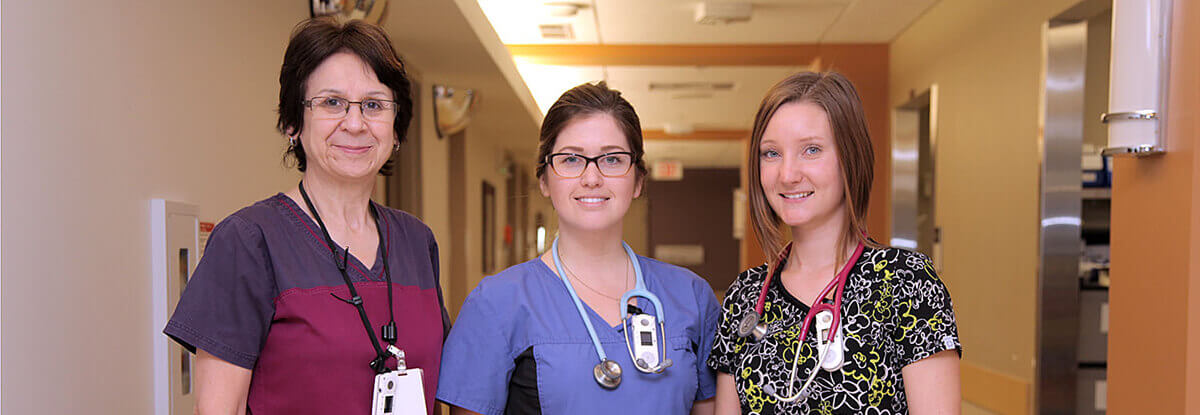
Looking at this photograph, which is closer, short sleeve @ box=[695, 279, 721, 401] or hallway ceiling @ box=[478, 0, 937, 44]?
short sleeve @ box=[695, 279, 721, 401]

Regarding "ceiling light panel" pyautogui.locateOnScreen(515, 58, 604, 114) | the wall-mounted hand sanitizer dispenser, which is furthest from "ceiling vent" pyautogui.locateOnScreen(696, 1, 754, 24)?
the wall-mounted hand sanitizer dispenser

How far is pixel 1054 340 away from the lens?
432cm

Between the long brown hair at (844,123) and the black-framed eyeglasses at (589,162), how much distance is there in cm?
25

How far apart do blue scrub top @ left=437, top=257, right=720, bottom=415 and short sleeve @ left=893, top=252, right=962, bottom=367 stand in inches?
16.2

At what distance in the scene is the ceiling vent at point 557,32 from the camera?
6.55 meters

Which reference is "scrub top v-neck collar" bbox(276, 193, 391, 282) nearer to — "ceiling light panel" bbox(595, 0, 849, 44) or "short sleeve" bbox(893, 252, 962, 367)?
"short sleeve" bbox(893, 252, 962, 367)

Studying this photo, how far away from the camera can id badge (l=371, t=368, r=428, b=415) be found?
1.52m

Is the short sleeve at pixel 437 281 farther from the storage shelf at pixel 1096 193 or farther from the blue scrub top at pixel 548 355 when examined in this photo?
the storage shelf at pixel 1096 193

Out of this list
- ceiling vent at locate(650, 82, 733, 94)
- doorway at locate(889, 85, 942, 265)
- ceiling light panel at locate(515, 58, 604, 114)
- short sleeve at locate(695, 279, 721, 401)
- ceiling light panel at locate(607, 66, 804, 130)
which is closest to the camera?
short sleeve at locate(695, 279, 721, 401)

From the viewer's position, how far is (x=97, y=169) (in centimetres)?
191

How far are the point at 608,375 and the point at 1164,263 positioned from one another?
1584mm

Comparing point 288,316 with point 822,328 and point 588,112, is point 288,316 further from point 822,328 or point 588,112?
point 822,328

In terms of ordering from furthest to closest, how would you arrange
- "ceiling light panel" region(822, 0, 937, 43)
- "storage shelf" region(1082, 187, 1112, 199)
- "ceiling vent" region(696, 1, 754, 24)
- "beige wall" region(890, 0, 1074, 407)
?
1. "ceiling light panel" region(822, 0, 937, 43)
2. "ceiling vent" region(696, 1, 754, 24)
3. "beige wall" region(890, 0, 1074, 407)
4. "storage shelf" region(1082, 187, 1112, 199)

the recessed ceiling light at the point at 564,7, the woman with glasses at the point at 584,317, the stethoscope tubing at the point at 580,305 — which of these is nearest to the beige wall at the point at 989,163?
the recessed ceiling light at the point at 564,7
